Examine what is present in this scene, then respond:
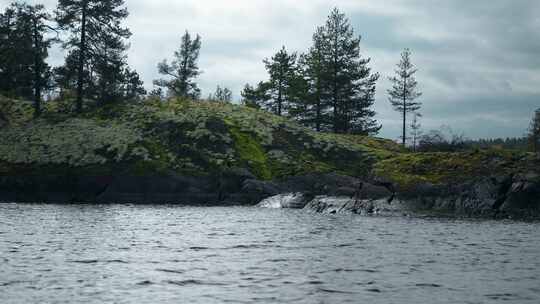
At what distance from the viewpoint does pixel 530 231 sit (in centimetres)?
2973

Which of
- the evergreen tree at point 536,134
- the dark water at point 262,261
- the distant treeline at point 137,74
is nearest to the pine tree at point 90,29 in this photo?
the distant treeline at point 137,74

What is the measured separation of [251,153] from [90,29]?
2343 cm

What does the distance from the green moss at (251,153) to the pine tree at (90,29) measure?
56.3ft

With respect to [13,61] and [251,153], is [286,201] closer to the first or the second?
[251,153]

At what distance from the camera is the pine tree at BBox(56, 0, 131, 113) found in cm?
5981

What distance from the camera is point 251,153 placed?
55.4 meters

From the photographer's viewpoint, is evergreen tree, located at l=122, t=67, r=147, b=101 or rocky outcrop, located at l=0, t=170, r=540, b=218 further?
evergreen tree, located at l=122, t=67, r=147, b=101

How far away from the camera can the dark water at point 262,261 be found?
14.4 m

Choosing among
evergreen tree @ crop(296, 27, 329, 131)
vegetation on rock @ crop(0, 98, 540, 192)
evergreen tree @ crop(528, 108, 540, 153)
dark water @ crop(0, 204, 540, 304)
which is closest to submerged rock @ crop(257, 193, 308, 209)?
vegetation on rock @ crop(0, 98, 540, 192)

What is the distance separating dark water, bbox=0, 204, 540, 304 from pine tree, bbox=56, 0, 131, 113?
104ft

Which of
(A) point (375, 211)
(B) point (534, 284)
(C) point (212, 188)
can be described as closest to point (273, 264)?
(B) point (534, 284)

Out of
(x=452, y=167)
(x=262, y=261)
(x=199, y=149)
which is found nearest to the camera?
(x=262, y=261)

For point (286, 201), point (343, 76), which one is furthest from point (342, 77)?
point (286, 201)

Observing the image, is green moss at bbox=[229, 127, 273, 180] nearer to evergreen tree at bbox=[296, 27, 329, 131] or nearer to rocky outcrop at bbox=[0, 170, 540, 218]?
rocky outcrop at bbox=[0, 170, 540, 218]
